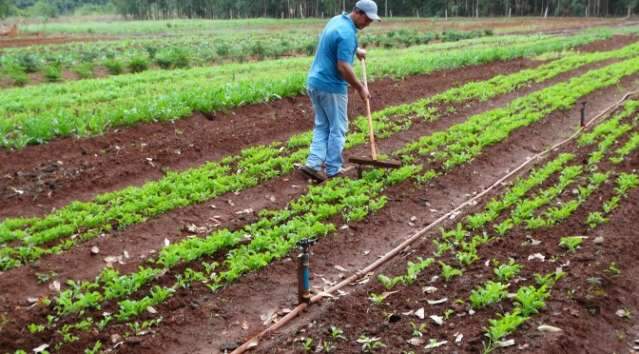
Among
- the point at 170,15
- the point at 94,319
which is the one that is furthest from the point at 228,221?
the point at 170,15

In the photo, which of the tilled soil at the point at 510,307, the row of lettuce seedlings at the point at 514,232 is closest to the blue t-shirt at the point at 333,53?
the row of lettuce seedlings at the point at 514,232

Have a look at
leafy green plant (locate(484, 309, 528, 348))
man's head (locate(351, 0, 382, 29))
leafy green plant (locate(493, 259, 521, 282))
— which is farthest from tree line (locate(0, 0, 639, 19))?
leafy green plant (locate(484, 309, 528, 348))

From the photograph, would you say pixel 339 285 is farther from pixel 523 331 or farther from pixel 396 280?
pixel 523 331

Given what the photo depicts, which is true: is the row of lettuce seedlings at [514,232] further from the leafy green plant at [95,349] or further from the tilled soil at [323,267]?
the leafy green plant at [95,349]

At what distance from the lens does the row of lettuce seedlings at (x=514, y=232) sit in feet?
15.3

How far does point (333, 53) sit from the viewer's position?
26.4ft

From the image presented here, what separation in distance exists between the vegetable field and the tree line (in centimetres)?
6509

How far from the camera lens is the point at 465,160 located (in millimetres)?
9289

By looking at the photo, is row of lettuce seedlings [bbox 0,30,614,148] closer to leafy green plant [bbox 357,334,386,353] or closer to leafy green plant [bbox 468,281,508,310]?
leafy green plant [bbox 357,334,386,353]

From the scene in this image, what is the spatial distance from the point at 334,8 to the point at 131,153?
284ft

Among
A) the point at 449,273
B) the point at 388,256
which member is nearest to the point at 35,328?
the point at 388,256

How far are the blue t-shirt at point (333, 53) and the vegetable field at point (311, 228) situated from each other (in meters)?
1.39

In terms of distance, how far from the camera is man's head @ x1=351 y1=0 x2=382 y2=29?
25.2 feet

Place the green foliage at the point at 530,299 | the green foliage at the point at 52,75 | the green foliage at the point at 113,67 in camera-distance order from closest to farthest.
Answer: the green foliage at the point at 530,299, the green foliage at the point at 52,75, the green foliage at the point at 113,67
